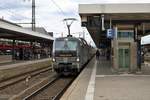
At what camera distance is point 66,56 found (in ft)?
88.3

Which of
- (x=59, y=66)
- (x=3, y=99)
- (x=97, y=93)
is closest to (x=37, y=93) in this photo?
(x=3, y=99)

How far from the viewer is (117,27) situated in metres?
28.0

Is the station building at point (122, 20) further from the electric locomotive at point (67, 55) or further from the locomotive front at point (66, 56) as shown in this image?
the locomotive front at point (66, 56)

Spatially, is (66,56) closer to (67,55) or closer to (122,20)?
(67,55)

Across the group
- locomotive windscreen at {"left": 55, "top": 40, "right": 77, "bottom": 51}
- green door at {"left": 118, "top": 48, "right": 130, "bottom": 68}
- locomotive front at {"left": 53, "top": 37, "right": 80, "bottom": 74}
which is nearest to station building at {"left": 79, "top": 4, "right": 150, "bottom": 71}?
green door at {"left": 118, "top": 48, "right": 130, "bottom": 68}

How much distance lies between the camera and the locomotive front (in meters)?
26.7

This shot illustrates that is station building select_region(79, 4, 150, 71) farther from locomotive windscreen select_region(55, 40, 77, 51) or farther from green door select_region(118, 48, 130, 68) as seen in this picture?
locomotive windscreen select_region(55, 40, 77, 51)

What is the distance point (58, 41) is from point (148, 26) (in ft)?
34.5

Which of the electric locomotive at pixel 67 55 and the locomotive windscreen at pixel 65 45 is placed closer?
the electric locomotive at pixel 67 55

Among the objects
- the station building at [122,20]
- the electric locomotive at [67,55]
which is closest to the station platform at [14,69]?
the electric locomotive at [67,55]

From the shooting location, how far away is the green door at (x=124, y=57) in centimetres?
2730

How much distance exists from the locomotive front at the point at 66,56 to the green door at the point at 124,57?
9.82ft

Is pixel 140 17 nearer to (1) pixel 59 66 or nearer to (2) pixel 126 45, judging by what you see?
(2) pixel 126 45

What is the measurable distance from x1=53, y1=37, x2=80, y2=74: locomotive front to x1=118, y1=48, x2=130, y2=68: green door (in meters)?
2.99
